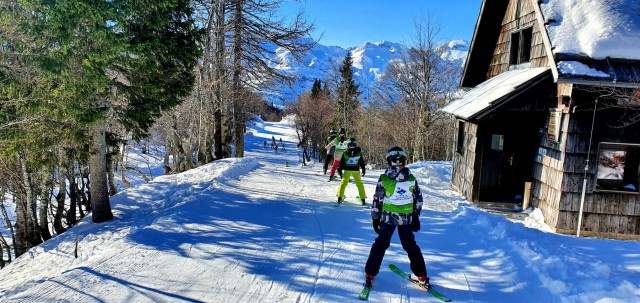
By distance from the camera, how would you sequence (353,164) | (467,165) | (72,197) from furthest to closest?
(72,197) → (467,165) → (353,164)

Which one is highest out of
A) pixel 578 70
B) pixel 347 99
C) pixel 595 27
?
pixel 347 99

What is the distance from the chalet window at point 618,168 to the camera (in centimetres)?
791

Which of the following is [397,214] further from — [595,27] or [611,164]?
[595,27]

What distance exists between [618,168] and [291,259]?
7619mm

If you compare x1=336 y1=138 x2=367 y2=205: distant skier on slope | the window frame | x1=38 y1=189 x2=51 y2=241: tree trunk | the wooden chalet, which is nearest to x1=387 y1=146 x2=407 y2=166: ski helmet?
x1=336 y1=138 x2=367 y2=205: distant skier on slope

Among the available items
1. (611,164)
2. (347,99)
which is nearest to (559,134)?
(611,164)

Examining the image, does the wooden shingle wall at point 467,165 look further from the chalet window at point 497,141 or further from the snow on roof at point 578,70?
the snow on roof at point 578,70

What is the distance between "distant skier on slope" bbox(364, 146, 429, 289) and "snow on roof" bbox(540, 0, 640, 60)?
5.24 metres

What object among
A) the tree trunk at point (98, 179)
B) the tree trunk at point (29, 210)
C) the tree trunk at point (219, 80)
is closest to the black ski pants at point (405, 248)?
the tree trunk at point (98, 179)

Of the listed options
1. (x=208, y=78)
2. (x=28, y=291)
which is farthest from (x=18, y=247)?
(x=208, y=78)

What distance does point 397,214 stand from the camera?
15.7ft

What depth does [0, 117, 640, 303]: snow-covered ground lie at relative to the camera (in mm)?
4652

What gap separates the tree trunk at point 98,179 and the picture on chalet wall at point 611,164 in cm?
1127

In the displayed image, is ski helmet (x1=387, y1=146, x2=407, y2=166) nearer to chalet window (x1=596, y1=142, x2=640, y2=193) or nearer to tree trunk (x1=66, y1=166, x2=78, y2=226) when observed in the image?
chalet window (x1=596, y1=142, x2=640, y2=193)
